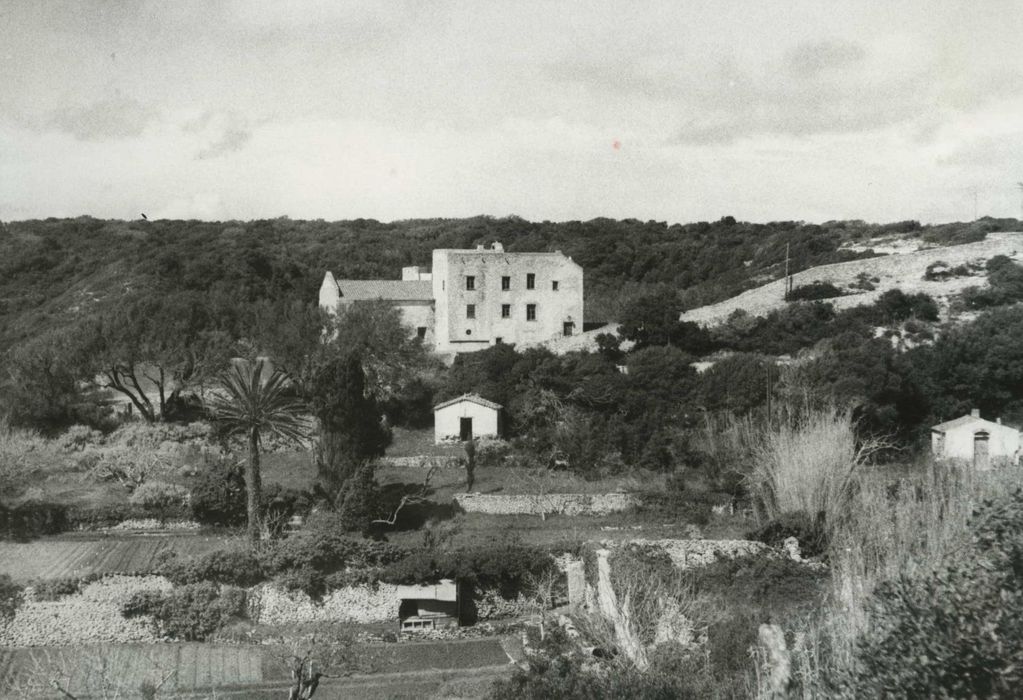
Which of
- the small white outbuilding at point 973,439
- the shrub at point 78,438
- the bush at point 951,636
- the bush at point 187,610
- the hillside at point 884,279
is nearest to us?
the bush at point 951,636

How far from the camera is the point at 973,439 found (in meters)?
32.5

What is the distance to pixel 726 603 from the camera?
72.2 ft

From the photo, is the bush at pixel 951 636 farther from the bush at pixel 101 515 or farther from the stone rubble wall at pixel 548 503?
the bush at pixel 101 515

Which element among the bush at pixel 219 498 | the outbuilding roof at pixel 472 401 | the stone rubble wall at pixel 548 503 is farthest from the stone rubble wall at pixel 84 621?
the outbuilding roof at pixel 472 401

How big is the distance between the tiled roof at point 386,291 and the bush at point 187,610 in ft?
78.6

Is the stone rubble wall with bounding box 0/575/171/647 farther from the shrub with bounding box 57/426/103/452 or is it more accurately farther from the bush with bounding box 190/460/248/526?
the shrub with bounding box 57/426/103/452

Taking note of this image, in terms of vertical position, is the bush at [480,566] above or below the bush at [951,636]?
below

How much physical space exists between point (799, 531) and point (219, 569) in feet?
51.6

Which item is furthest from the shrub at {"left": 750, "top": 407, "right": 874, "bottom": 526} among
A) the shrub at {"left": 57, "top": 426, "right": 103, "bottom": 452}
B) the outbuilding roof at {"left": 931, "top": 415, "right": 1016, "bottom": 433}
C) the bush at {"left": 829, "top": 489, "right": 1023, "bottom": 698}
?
the shrub at {"left": 57, "top": 426, "right": 103, "bottom": 452}

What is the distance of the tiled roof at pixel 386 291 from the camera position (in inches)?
1796

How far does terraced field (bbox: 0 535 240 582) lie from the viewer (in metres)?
23.5

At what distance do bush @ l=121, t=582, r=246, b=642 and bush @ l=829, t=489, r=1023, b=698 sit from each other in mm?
15272

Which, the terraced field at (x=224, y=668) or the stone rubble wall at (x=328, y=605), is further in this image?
the stone rubble wall at (x=328, y=605)

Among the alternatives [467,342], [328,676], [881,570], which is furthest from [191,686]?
[467,342]
